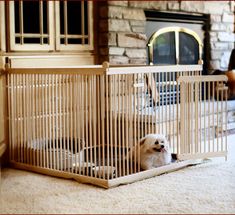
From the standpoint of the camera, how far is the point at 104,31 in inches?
159

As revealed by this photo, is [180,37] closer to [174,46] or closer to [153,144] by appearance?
[174,46]

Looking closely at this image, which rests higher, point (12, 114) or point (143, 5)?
point (143, 5)

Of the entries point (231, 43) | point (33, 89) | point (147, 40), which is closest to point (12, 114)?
point (33, 89)

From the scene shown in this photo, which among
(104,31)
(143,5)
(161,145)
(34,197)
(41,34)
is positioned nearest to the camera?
(34,197)

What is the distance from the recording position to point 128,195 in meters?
2.68

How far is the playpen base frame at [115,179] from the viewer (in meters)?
2.85

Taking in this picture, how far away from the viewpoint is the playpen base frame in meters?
2.85

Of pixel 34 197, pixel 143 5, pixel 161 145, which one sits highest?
pixel 143 5

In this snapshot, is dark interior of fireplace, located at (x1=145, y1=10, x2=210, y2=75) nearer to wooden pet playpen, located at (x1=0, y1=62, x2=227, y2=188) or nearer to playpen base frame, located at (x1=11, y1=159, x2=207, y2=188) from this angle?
wooden pet playpen, located at (x1=0, y1=62, x2=227, y2=188)

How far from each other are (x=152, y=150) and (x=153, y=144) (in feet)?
0.14

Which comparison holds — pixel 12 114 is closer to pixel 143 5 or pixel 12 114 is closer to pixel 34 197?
pixel 34 197

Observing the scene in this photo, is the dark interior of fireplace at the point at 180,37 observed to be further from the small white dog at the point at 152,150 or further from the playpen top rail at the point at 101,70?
the small white dog at the point at 152,150

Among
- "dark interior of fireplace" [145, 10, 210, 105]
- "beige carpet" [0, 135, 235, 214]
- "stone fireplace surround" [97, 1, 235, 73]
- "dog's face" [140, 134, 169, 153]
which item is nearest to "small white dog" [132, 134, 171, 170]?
"dog's face" [140, 134, 169, 153]

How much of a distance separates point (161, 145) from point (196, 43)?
2136 mm
